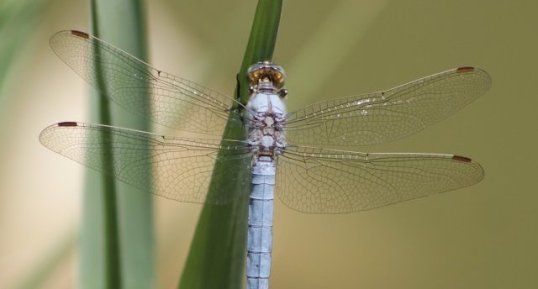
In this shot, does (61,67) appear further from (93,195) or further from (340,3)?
(340,3)

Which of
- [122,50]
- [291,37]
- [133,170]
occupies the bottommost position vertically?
[133,170]

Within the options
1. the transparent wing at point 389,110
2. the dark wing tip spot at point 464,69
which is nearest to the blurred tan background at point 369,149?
the transparent wing at point 389,110

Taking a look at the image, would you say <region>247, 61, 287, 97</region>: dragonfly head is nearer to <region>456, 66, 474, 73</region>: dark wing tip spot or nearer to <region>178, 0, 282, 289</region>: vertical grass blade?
<region>178, 0, 282, 289</region>: vertical grass blade

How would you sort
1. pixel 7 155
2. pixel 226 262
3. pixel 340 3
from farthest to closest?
pixel 340 3 < pixel 7 155 < pixel 226 262

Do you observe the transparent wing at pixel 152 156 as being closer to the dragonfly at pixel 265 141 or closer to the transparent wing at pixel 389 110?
the dragonfly at pixel 265 141

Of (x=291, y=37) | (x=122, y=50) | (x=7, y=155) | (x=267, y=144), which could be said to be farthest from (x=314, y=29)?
(x=7, y=155)

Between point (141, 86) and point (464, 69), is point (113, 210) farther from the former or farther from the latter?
point (464, 69)
